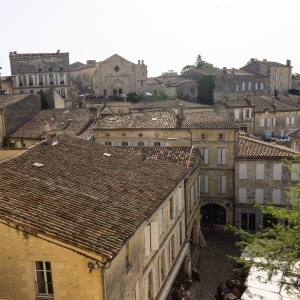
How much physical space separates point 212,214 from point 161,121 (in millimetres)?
8800

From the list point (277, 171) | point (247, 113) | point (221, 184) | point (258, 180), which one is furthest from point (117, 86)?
point (277, 171)

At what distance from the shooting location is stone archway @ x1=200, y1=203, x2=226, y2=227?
32906mm

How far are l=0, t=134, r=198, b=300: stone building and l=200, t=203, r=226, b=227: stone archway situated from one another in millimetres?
13871

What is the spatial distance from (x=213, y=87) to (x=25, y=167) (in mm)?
60005

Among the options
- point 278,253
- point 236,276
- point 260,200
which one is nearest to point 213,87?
point 260,200

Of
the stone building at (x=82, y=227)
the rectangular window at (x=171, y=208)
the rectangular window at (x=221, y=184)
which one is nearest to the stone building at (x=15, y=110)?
the rectangular window at (x=221, y=184)

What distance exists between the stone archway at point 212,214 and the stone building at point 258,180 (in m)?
1.28

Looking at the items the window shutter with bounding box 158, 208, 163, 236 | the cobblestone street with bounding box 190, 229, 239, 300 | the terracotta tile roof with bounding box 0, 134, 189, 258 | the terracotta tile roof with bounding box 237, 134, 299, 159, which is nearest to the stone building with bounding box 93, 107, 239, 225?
the terracotta tile roof with bounding box 237, 134, 299, 159

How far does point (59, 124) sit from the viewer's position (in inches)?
1619

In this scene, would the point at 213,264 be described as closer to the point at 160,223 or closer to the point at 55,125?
the point at 160,223

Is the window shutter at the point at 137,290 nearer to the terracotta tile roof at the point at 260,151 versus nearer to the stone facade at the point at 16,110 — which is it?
the terracotta tile roof at the point at 260,151

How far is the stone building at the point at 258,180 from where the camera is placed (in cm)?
2998

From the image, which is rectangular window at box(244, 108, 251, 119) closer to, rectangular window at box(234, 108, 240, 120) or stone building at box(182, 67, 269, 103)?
rectangular window at box(234, 108, 240, 120)

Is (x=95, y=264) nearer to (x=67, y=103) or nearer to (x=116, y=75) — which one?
(x=67, y=103)
